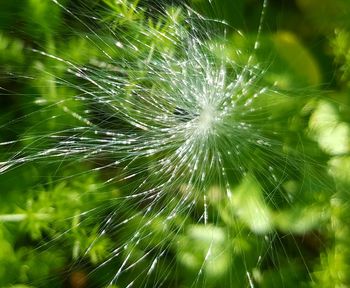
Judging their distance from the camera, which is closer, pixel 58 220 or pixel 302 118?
pixel 58 220

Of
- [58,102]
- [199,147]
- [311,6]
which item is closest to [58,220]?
[58,102]

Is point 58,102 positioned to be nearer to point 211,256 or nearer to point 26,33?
point 26,33

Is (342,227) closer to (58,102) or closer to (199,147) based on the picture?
(199,147)

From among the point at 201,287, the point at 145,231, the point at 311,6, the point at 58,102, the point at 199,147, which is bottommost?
the point at 201,287

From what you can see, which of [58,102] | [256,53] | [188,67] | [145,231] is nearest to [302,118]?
[256,53]

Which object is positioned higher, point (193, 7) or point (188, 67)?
point (193, 7)

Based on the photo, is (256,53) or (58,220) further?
(256,53)
